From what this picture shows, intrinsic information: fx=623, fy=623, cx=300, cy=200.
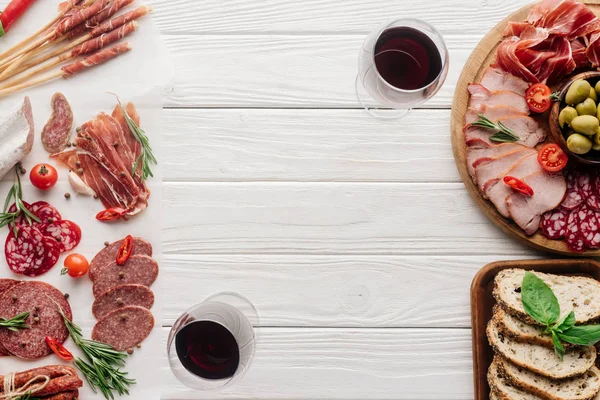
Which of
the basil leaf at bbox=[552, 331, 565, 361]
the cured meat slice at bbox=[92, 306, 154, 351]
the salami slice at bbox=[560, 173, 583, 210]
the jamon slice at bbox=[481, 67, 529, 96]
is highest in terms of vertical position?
the jamon slice at bbox=[481, 67, 529, 96]

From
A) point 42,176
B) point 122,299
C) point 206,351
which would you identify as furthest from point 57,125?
point 206,351

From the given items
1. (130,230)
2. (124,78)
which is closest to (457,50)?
(124,78)

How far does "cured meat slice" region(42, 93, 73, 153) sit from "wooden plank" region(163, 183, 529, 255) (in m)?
0.34

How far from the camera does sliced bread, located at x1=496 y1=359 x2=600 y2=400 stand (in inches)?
63.0

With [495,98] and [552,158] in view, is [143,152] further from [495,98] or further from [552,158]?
[552,158]

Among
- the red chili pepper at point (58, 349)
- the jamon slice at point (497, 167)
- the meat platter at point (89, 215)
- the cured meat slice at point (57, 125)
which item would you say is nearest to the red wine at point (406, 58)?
the jamon slice at point (497, 167)

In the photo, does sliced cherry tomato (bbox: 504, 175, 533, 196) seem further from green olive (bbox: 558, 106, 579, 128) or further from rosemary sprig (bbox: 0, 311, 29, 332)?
rosemary sprig (bbox: 0, 311, 29, 332)

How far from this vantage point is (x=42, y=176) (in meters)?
1.70

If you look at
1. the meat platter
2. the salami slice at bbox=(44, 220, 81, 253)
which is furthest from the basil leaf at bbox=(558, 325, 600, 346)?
the salami slice at bbox=(44, 220, 81, 253)

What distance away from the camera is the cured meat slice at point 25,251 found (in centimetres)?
171

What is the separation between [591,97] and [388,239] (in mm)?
634

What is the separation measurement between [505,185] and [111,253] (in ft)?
3.59

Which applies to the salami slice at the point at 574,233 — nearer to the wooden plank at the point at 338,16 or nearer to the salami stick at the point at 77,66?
the wooden plank at the point at 338,16

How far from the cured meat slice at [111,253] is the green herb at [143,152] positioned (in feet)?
0.60
